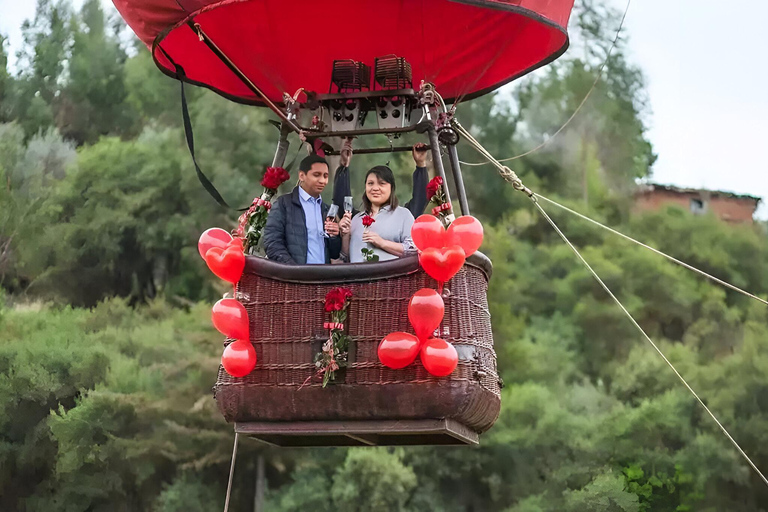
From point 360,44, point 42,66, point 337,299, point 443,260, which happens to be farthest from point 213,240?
point 42,66

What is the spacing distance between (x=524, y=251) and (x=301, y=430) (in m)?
17.0

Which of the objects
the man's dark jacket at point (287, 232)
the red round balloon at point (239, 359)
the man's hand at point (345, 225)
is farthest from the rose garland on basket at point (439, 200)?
the red round balloon at point (239, 359)

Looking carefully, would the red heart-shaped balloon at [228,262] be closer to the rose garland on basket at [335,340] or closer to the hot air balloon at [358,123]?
the hot air balloon at [358,123]

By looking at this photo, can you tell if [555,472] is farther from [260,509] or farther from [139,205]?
[139,205]

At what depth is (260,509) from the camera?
1647 centimetres

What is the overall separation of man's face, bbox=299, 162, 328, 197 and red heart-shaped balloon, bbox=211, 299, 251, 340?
0.60 metres

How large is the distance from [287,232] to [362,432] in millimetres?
783

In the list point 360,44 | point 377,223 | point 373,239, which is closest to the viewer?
point 373,239

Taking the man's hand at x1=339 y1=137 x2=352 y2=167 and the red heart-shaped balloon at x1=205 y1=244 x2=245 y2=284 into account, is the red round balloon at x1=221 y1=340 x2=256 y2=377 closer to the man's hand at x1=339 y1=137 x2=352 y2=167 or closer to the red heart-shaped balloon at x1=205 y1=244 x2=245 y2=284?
the red heart-shaped balloon at x1=205 y1=244 x2=245 y2=284

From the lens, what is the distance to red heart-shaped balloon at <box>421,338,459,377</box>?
3502 millimetres

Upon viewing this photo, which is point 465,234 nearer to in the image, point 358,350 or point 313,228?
point 358,350

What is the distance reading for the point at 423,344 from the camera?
354 cm

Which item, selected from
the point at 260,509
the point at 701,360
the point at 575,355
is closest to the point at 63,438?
the point at 260,509

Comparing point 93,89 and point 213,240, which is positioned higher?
point 93,89
